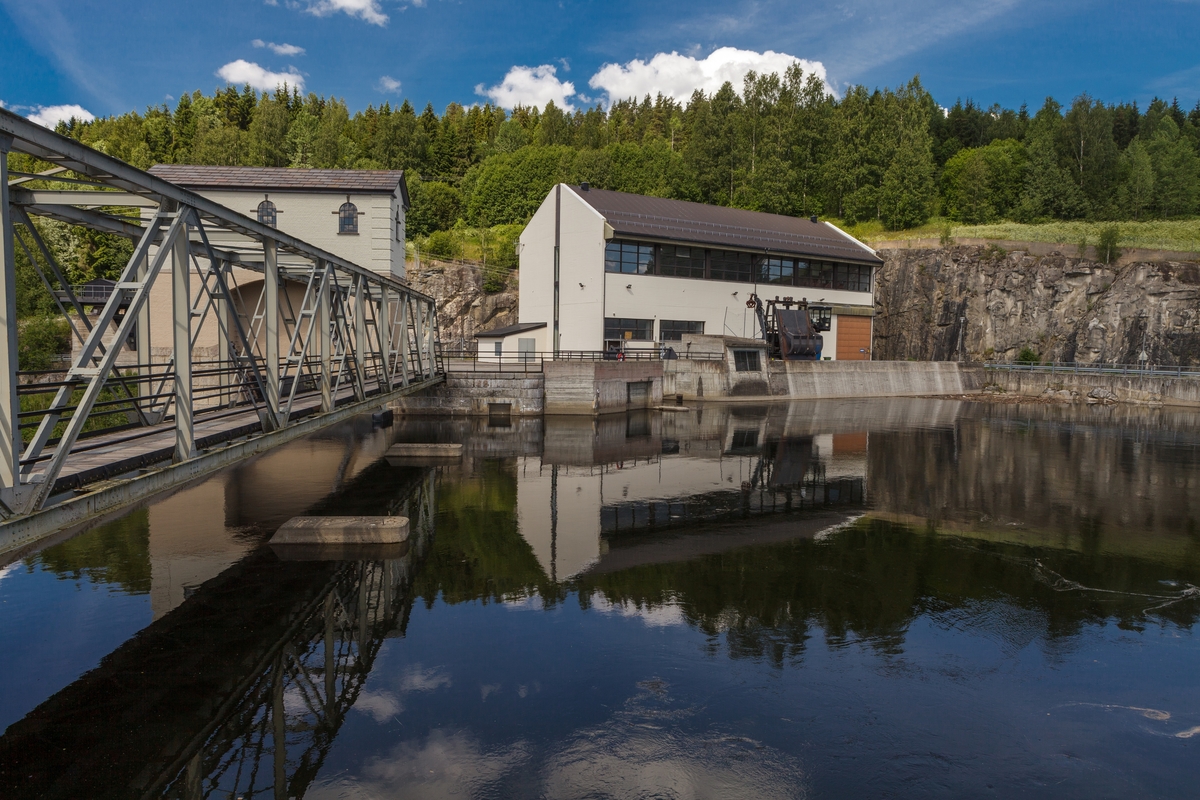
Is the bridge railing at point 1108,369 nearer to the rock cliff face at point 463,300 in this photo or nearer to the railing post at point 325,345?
the rock cliff face at point 463,300

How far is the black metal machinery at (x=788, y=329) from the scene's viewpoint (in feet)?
165

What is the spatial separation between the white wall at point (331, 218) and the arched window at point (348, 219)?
171 millimetres

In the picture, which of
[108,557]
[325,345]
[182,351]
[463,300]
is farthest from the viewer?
[463,300]

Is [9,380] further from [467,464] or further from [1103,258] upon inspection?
[1103,258]

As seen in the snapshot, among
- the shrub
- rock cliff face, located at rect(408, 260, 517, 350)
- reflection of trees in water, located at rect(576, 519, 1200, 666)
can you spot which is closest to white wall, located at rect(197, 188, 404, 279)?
reflection of trees in water, located at rect(576, 519, 1200, 666)

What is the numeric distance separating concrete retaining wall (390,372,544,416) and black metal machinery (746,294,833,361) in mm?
20451

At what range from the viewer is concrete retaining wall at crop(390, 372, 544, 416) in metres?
36.4

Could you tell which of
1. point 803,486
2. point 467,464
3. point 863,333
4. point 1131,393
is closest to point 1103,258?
point 1131,393

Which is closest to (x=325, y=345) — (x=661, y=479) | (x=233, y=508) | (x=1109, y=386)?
(x=233, y=508)

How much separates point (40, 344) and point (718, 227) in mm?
45299

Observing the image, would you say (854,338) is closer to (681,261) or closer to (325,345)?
(681,261)

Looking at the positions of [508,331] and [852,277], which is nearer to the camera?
[508,331]

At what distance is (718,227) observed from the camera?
2111 inches

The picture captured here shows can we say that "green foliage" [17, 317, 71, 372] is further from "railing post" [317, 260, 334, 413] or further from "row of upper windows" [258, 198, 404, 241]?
"railing post" [317, 260, 334, 413]
